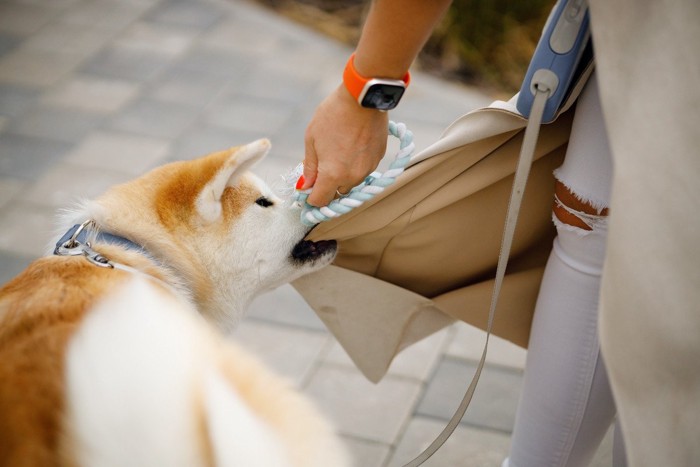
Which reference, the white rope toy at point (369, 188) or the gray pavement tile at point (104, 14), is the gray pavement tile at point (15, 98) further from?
the white rope toy at point (369, 188)

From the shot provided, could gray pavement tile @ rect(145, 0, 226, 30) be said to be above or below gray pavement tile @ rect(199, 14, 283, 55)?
below

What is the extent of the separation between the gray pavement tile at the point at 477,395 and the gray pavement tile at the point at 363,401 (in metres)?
0.07

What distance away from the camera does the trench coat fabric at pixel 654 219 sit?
1.18 metres

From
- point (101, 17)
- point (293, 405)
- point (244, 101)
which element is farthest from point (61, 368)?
point (101, 17)

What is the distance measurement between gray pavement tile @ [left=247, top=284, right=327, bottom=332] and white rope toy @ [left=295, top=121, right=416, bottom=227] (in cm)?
129

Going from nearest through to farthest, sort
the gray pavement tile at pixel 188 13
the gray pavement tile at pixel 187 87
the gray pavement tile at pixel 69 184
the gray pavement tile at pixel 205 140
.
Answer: the gray pavement tile at pixel 69 184, the gray pavement tile at pixel 205 140, the gray pavement tile at pixel 187 87, the gray pavement tile at pixel 188 13

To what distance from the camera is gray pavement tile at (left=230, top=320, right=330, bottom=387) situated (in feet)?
9.41

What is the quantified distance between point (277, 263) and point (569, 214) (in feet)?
2.65

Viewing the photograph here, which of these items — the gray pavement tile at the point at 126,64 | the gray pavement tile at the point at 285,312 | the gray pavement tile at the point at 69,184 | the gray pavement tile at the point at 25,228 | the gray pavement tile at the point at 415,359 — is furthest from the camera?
the gray pavement tile at the point at 126,64

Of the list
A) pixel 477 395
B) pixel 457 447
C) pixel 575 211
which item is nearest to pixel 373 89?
pixel 575 211

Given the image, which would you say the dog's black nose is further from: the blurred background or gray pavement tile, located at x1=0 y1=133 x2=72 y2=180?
the blurred background

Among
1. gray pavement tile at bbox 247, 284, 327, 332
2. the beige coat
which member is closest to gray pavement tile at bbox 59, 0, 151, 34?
gray pavement tile at bbox 247, 284, 327, 332

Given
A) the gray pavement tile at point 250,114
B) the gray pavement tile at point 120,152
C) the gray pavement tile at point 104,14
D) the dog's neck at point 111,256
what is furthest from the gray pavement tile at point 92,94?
the dog's neck at point 111,256

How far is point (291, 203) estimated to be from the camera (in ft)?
6.73
